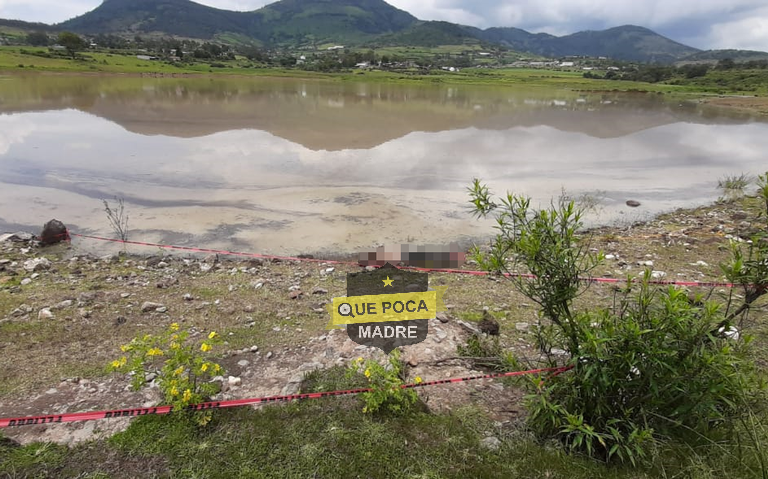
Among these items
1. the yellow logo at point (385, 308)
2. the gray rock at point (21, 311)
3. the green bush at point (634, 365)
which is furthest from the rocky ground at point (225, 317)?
the green bush at point (634, 365)

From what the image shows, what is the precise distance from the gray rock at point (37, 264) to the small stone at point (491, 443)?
31.5ft

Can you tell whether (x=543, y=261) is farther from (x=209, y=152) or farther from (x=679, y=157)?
(x=679, y=157)

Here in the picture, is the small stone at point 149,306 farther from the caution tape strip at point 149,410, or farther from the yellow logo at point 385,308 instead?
the yellow logo at point 385,308

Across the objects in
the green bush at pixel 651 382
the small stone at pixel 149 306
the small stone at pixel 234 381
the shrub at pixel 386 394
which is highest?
the green bush at pixel 651 382

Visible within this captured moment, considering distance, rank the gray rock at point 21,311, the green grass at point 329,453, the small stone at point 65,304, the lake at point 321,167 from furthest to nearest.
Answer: the lake at point 321,167 < the small stone at point 65,304 < the gray rock at point 21,311 < the green grass at point 329,453

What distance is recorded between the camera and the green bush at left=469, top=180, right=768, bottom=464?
293 centimetres

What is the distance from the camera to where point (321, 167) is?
1794 cm

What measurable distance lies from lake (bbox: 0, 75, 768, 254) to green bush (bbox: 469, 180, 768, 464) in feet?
23.9

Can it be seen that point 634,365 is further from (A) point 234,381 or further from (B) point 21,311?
(B) point 21,311

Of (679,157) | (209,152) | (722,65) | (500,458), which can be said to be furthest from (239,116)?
(722,65)

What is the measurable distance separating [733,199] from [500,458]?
17578 mm

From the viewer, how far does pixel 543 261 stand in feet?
10.8

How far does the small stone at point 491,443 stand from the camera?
357cm

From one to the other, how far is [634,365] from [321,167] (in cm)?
1624
